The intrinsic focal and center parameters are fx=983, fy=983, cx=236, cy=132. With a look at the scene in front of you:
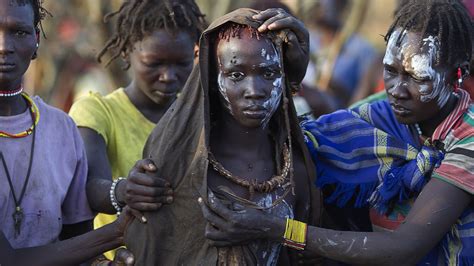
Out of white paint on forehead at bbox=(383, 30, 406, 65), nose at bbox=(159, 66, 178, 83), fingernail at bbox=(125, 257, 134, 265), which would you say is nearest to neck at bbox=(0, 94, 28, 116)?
fingernail at bbox=(125, 257, 134, 265)

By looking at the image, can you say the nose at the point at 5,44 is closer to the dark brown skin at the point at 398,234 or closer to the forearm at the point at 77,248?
the forearm at the point at 77,248

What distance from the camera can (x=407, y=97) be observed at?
4.54 meters

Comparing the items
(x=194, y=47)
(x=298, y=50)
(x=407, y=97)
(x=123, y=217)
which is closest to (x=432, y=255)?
(x=407, y=97)

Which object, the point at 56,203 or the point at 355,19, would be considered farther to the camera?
the point at 355,19

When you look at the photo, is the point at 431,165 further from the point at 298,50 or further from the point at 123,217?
the point at 123,217

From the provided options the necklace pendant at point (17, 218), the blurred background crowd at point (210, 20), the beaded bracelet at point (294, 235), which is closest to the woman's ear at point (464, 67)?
the beaded bracelet at point (294, 235)

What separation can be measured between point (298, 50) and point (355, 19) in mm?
6045

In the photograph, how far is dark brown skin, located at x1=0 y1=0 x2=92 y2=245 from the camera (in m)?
4.38

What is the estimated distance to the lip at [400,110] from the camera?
4570mm

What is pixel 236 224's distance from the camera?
4.18 m

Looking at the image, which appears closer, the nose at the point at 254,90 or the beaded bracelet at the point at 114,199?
the nose at the point at 254,90

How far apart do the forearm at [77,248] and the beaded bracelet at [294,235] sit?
788 mm

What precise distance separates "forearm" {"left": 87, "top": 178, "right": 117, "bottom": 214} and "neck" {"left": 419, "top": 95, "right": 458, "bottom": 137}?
5.09ft

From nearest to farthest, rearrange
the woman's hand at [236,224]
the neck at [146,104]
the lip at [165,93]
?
the woman's hand at [236,224]
the lip at [165,93]
the neck at [146,104]
